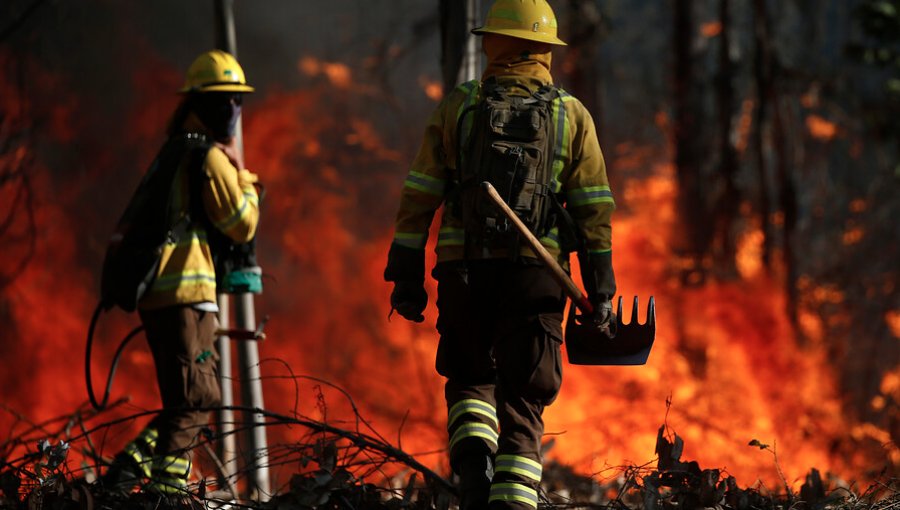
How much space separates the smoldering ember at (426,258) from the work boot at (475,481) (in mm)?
15

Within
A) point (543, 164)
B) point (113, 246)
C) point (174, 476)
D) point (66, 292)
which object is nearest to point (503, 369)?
point (543, 164)

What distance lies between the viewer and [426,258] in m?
12.0

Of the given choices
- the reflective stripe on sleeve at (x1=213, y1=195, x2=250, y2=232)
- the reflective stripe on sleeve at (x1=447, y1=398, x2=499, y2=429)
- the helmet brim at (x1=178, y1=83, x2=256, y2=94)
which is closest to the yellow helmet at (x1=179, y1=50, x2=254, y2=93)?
the helmet brim at (x1=178, y1=83, x2=256, y2=94)

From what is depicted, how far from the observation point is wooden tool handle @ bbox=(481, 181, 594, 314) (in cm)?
383

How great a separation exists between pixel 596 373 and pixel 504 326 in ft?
27.8

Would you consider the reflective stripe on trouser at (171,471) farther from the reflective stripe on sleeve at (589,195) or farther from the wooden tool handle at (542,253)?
the reflective stripe on sleeve at (589,195)

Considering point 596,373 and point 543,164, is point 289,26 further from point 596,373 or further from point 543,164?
point 543,164

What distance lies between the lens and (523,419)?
12.9ft

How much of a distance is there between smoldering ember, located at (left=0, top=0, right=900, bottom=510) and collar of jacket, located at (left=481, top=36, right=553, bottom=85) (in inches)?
0.4

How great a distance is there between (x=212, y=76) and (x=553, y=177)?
185cm

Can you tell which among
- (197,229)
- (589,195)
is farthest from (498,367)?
(197,229)

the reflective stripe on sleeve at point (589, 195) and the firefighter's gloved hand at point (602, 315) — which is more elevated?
the reflective stripe on sleeve at point (589, 195)

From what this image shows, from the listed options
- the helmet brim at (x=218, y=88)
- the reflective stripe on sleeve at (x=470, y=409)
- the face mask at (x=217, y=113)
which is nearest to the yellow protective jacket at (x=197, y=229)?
the face mask at (x=217, y=113)

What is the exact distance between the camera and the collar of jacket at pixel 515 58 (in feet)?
13.6
